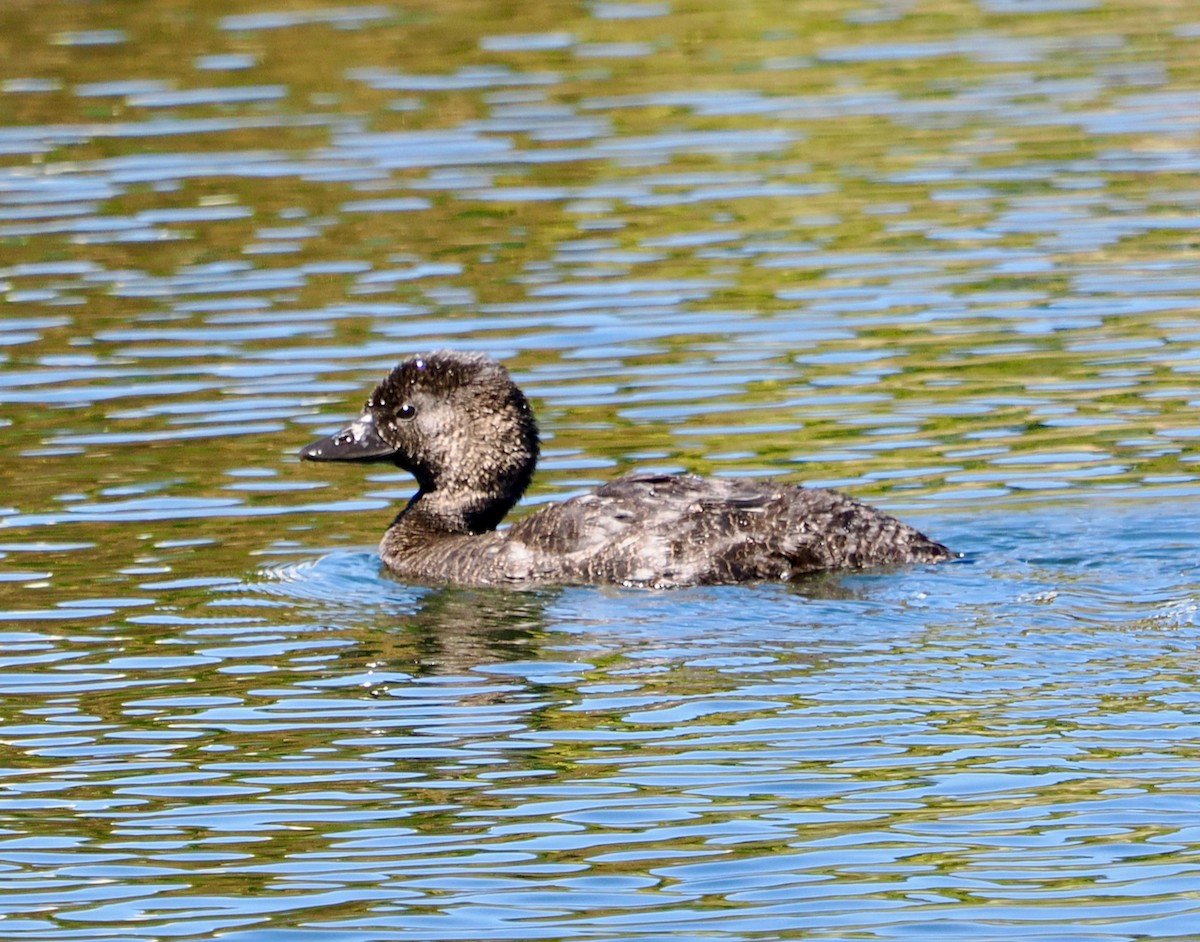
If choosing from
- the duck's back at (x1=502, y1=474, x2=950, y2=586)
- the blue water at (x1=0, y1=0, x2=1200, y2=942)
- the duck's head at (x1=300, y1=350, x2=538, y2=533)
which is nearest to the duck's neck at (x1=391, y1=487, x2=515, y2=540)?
the duck's head at (x1=300, y1=350, x2=538, y2=533)

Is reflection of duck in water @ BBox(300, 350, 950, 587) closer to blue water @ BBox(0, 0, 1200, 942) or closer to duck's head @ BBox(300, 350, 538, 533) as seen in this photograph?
duck's head @ BBox(300, 350, 538, 533)

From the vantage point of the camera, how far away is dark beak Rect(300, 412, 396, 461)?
11430 millimetres

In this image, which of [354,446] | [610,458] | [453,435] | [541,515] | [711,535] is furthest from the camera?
[610,458]

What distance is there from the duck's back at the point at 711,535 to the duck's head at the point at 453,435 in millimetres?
749

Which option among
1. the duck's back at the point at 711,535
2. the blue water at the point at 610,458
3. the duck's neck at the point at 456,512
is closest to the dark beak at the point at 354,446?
the duck's neck at the point at 456,512

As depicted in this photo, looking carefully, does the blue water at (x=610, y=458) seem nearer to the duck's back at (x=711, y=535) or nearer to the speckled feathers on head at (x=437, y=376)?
the duck's back at (x=711, y=535)

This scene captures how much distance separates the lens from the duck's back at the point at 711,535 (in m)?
9.98

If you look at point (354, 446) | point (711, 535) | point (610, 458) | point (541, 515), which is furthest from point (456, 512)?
point (711, 535)

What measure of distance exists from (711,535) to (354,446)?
2.19 meters

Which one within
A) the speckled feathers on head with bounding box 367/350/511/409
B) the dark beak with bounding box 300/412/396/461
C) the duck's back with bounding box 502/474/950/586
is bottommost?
the duck's back with bounding box 502/474/950/586

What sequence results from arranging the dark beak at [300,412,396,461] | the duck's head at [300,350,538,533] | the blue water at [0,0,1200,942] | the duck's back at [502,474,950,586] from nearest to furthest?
1. the blue water at [0,0,1200,942]
2. the duck's back at [502,474,950,586]
3. the duck's head at [300,350,538,533]
4. the dark beak at [300,412,396,461]

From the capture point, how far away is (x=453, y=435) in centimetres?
1128

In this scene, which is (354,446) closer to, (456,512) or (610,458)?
(456,512)

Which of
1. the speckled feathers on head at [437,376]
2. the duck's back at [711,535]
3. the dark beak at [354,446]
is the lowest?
the duck's back at [711,535]
